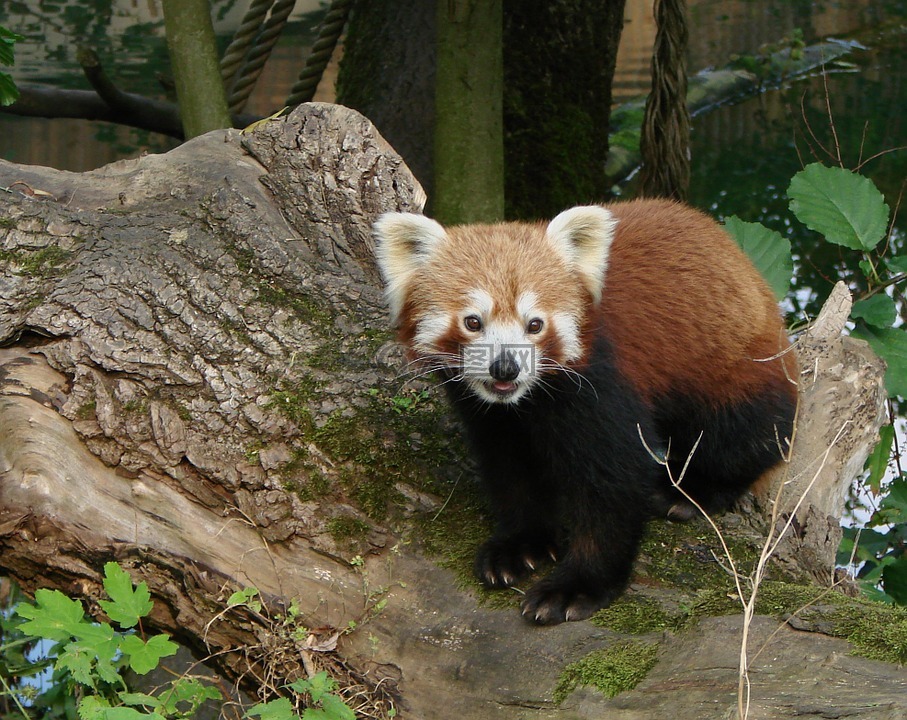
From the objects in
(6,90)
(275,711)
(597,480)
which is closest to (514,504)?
(597,480)

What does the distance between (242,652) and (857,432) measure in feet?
6.98

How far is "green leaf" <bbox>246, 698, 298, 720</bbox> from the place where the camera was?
224 cm

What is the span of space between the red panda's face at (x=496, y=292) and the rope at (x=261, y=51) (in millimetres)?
→ 2183

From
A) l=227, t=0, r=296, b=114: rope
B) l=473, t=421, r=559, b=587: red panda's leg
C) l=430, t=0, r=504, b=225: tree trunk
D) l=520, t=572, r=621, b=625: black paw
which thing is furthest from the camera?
l=227, t=0, r=296, b=114: rope

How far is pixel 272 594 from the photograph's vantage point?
253 centimetres

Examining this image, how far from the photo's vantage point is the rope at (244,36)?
A: 432 cm

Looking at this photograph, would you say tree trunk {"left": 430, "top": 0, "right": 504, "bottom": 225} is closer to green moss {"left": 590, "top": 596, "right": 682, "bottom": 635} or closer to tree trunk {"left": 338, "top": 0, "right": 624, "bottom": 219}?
tree trunk {"left": 338, "top": 0, "right": 624, "bottom": 219}

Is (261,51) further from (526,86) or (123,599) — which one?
(123,599)

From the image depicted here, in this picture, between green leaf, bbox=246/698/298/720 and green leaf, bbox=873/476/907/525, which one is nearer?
green leaf, bbox=246/698/298/720

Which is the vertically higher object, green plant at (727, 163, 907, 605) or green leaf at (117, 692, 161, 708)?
green plant at (727, 163, 907, 605)

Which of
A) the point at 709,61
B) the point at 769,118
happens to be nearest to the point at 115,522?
the point at 769,118

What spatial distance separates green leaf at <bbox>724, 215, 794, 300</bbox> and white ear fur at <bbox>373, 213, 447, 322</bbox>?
5.14 ft

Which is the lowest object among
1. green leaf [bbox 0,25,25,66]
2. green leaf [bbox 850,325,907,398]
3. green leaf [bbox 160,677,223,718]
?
green leaf [bbox 160,677,223,718]

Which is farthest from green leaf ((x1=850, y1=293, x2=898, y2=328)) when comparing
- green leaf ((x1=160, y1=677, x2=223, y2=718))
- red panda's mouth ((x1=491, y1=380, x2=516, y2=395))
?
green leaf ((x1=160, y1=677, x2=223, y2=718))
